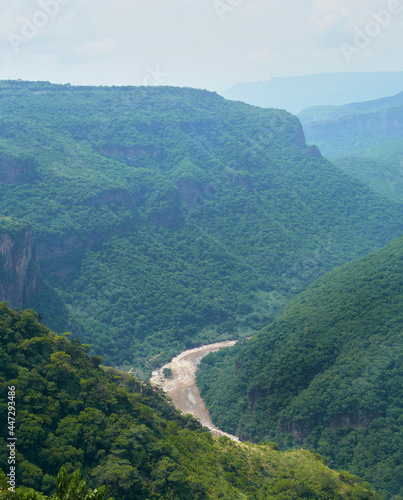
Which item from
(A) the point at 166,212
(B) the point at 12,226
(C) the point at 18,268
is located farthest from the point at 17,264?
(A) the point at 166,212

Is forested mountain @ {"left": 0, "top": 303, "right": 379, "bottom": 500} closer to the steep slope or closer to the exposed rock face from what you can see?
the exposed rock face

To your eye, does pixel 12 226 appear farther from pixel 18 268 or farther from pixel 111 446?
pixel 111 446

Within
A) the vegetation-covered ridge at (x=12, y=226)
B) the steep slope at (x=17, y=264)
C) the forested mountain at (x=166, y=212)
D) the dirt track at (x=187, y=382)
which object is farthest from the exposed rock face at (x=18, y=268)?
the dirt track at (x=187, y=382)

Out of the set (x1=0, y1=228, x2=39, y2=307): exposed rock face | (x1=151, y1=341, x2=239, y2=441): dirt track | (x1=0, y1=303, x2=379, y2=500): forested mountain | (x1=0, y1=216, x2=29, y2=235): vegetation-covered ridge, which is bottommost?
(x1=0, y1=303, x2=379, y2=500): forested mountain

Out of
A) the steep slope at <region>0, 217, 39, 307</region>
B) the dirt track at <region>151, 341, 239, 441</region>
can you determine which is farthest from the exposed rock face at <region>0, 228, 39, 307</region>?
the dirt track at <region>151, 341, 239, 441</region>

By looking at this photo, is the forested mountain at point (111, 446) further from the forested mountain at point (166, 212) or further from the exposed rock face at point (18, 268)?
the forested mountain at point (166, 212)
